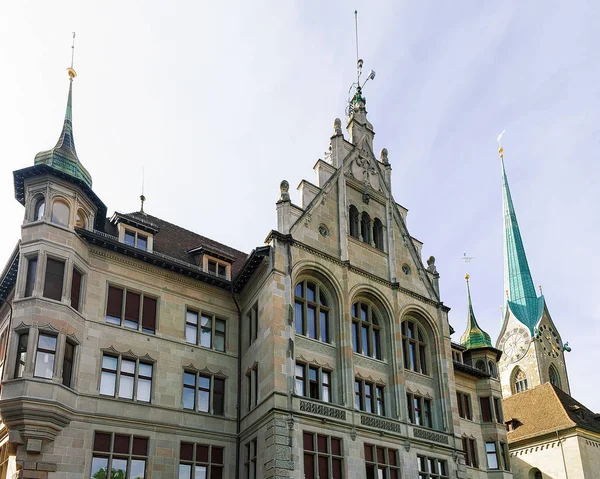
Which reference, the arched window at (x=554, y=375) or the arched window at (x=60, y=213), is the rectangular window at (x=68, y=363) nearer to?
the arched window at (x=60, y=213)

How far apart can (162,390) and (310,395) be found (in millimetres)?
6286

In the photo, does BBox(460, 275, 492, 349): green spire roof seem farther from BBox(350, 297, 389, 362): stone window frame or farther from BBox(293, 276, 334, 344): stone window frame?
BBox(293, 276, 334, 344): stone window frame

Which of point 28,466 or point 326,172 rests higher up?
point 326,172

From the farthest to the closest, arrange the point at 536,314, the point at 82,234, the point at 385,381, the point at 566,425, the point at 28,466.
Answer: the point at 536,314, the point at 566,425, the point at 385,381, the point at 82,234, the point at 28,466

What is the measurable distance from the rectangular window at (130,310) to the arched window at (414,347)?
12682 mm

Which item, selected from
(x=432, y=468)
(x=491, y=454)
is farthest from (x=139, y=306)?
(x=491, y=454)

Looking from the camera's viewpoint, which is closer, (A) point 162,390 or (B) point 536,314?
(A) point 162,390

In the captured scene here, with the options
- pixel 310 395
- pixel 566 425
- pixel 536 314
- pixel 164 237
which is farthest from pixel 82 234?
pixel 536 314

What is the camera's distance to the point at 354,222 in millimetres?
35281

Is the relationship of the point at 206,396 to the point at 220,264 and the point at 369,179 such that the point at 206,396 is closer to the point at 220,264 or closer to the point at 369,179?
the point at 220,264

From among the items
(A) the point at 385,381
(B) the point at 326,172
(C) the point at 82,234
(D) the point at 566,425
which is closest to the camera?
(C) the point at 82,234

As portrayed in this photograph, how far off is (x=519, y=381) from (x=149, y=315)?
73870mm

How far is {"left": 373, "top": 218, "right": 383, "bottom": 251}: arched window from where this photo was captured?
36000 mm

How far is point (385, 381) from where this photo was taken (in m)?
32.6
